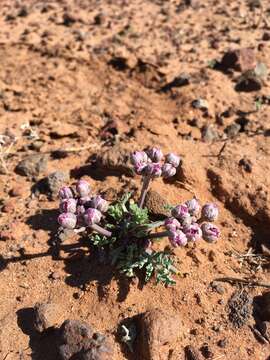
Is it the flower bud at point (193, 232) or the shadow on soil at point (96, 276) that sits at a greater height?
the flower bud at point (193, 232)

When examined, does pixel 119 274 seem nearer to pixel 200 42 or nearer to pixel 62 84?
pixel 62 84

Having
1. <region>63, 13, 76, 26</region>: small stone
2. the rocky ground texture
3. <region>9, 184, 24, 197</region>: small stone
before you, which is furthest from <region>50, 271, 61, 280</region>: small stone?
<region>63, 13, 76, 26</region>: small stone

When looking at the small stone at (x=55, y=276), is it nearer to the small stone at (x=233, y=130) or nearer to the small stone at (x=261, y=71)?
the small stone at (x=233, y=130)

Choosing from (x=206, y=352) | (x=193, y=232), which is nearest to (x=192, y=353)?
(x=206, y=352)

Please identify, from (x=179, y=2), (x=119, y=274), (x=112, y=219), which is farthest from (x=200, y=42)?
(x=119, y=274)

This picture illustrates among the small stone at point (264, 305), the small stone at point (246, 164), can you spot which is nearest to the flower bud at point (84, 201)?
the small stone at point (264, 305)
